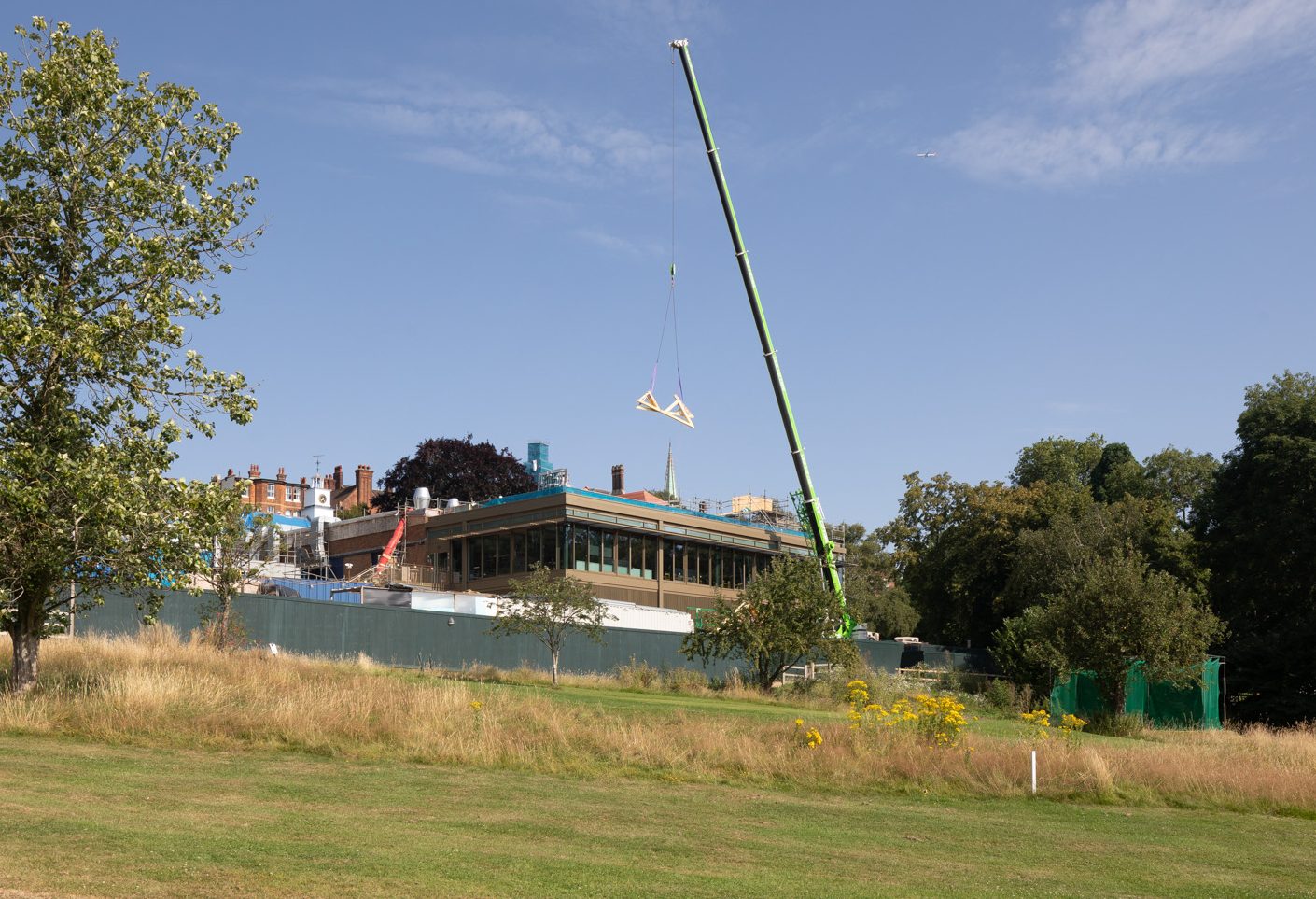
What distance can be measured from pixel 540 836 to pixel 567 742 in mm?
7123

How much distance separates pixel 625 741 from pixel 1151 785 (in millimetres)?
7935

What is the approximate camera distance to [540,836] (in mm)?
12617

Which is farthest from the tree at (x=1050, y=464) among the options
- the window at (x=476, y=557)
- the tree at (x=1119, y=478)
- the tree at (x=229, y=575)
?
the tree at (x=229, y=575)

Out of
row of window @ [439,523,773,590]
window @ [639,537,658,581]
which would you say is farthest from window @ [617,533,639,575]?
window @ [639,537,658,581]

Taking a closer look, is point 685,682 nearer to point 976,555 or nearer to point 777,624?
point 777,624

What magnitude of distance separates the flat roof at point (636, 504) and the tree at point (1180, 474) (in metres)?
36.7

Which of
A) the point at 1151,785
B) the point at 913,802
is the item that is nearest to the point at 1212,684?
the point at 1151,785

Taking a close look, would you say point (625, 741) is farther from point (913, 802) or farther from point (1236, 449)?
point (1236, 449)

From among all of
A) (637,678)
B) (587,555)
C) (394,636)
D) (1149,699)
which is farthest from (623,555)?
(1149,699)

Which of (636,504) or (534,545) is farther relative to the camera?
(636,504)

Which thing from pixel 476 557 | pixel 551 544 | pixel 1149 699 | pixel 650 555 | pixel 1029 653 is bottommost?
pixel 1149 699

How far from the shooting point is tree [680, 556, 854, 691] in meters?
41.9

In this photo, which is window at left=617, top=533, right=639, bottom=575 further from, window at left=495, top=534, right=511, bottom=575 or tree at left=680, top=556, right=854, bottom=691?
tree at left=680, top=556, right=854, bottom=691

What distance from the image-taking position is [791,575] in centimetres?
4322
